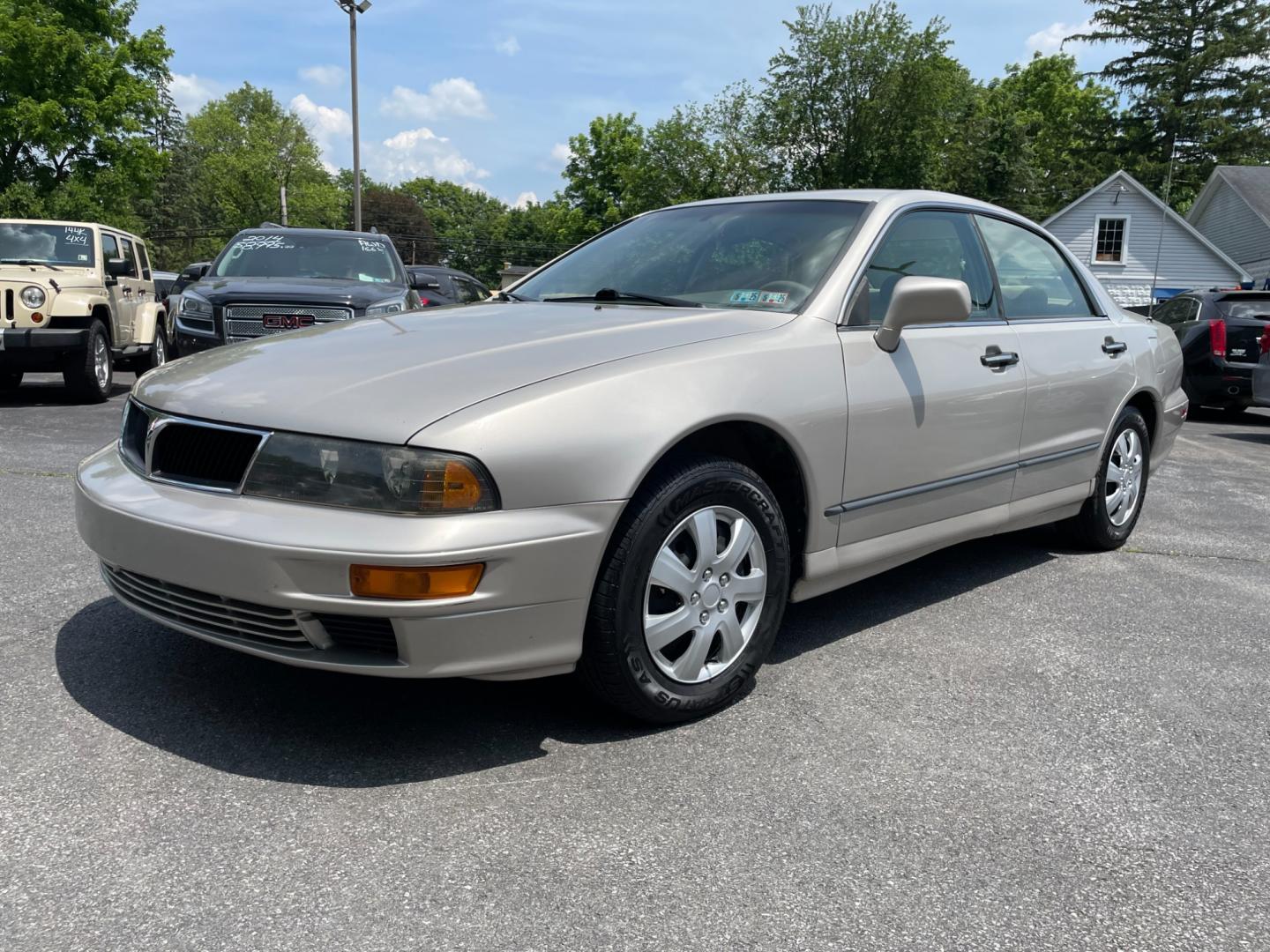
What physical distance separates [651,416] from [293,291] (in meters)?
6.58

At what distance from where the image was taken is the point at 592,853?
89.8 inches

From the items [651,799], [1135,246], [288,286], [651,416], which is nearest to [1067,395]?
[651,416]

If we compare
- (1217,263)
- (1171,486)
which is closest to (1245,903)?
(1171,486)

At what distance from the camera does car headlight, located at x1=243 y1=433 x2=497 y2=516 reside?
2.43 metres

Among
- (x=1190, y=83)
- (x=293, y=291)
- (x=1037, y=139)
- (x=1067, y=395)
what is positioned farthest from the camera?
(x=1037, y=139)

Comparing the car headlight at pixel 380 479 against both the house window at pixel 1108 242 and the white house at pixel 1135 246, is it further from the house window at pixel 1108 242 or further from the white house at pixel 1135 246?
the house window at pixel 1108 242

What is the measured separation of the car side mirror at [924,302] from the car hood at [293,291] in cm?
594

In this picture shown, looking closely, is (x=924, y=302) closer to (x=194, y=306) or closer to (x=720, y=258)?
(x=720, y=258)

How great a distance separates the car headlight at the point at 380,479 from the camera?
2.43 m

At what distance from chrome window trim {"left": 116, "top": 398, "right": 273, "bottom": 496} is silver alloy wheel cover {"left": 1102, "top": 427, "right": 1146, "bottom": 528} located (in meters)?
3.77

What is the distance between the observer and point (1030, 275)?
446 centimetres

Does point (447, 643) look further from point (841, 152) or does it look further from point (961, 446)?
point (841, 152)

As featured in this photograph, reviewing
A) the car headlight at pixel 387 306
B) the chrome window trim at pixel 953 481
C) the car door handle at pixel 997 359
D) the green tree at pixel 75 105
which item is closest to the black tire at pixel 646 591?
the chrome window trim at pixel 953 481

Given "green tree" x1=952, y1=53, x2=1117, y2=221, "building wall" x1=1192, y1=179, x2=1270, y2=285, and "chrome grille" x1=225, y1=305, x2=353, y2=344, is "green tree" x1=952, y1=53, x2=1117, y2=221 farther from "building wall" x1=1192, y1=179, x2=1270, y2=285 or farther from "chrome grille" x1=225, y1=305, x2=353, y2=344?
"chrome grille" x1=225, y1=305, x2=353, y2=344
